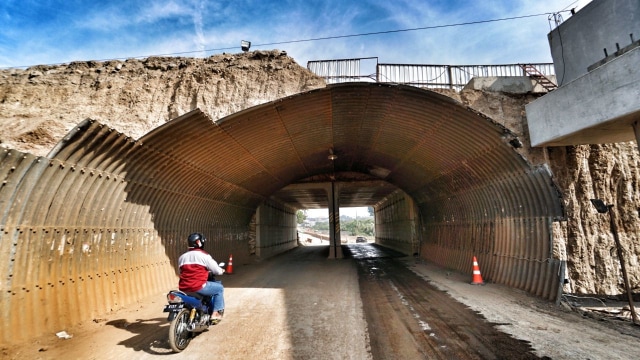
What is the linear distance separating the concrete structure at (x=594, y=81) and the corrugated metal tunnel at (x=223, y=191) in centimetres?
97

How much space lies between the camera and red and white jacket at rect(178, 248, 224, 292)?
5.26 meters

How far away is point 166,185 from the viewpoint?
31.4ft

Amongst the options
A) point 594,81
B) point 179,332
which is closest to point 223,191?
point 179,332

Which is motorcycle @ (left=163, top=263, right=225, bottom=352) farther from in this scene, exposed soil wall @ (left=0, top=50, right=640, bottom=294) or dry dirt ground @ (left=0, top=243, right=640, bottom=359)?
exposed soil wall @ (left=0, top=50, right=640, bottom=294)

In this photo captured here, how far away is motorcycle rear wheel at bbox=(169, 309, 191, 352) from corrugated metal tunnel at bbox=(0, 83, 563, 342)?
232cm

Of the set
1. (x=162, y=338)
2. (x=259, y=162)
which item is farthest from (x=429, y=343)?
(x=259, y=162)

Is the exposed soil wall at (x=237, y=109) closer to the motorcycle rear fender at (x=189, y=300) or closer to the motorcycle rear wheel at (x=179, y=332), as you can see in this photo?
the motorcycle rear fender at (x=189, y=300)

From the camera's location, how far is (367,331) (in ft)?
18.4

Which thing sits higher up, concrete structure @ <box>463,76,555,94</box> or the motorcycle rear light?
concrete structure @ <box>463,76,555,94</box>

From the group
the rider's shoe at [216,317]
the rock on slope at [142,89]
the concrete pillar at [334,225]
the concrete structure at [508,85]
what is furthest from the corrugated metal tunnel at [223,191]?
the concrete pillar at [334,225]

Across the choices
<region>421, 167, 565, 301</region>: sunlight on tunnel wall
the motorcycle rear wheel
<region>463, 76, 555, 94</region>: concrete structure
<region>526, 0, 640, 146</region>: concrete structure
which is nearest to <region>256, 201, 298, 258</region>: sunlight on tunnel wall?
<region>421, 167, 565, 301</region>: sunlight on tunnel wall

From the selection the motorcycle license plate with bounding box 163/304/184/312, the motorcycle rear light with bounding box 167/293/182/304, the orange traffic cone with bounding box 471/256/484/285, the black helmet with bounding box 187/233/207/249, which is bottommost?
the orange traffic cone with bounding box 471/256/484/285

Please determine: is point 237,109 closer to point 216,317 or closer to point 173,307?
point 216,317

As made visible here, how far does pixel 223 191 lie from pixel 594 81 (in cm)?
1199
